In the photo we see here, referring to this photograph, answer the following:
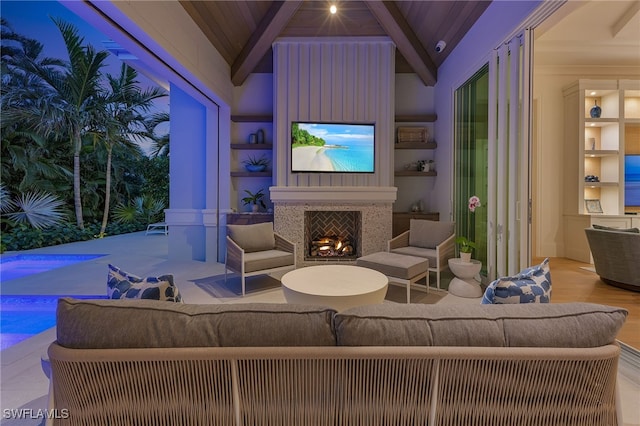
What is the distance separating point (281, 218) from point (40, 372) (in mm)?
3101

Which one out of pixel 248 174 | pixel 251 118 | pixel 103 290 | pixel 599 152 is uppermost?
pixel 251 118

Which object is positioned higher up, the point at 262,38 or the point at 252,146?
the point at 262,38

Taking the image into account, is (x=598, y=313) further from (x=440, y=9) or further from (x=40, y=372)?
(x=440, y=9)

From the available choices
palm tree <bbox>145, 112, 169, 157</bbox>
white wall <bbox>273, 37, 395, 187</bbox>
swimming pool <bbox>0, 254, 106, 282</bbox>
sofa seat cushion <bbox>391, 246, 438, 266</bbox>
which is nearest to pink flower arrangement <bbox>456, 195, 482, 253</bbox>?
sofa seat cushion <bbox>391, 246, 438, 266</bbox>

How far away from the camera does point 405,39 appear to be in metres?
4.30

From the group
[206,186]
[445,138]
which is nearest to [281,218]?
[206,186]

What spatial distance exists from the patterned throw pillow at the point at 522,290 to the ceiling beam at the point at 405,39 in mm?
4006

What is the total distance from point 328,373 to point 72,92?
862 cm

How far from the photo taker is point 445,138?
4531 millimetres

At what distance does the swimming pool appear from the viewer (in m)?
4.58

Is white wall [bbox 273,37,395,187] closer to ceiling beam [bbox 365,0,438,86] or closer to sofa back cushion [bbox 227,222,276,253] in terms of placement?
ceiling beam [bbox 365,0,438,86]

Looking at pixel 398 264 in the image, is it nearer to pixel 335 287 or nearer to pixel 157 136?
pixel 335 287

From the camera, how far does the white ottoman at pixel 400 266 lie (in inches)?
118

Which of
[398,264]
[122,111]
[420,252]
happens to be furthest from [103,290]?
[122,111]
